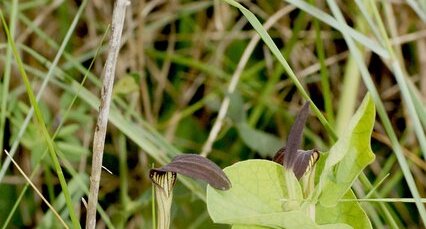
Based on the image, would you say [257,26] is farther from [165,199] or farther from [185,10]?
[185,10]

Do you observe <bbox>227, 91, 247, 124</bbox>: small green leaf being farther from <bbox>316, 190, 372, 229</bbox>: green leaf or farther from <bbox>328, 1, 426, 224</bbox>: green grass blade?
<bbox>316, 190, 372, 229</bbox>: green leaf

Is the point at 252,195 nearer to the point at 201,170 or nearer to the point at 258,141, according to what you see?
the point at 201,170

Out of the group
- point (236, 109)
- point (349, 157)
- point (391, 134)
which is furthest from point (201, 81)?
Answer: point (349, 157)

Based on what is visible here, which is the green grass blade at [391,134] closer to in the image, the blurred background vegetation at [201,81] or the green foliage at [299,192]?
the green foliage at [299,192]

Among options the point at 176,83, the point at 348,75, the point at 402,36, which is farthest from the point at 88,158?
the point at 402,36

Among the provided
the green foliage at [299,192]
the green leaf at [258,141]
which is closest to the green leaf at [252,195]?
the green foliage at [299,192]

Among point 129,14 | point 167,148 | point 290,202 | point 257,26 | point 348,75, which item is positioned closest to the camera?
point 290,202
